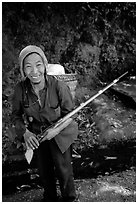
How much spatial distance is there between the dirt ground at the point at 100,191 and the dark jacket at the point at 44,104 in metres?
1.00

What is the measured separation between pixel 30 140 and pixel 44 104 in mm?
292

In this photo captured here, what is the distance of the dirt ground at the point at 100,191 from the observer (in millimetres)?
2961

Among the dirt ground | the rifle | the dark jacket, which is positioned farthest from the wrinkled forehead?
the dirt ground

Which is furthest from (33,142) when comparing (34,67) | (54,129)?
(34,67)

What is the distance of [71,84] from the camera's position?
251cm

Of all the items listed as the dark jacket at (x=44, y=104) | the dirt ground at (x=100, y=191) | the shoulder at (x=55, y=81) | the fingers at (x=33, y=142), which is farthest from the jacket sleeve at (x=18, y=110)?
the dirt ground at (x=100, y=191)

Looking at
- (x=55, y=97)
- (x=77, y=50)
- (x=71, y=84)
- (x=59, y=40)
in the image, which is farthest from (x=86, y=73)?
(x=55, y=97)

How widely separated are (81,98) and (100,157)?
4.12ft

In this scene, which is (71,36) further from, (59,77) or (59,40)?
(59,77)

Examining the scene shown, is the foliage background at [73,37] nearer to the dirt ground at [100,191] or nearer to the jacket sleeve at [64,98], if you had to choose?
the dirt ground at [100,191]

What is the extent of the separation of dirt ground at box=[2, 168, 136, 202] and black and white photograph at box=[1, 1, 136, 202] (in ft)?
0.04

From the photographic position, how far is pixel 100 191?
308 cm

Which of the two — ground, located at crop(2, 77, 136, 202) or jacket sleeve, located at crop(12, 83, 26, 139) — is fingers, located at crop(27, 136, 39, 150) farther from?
ground, located at crop(2, 77, 136, 202)

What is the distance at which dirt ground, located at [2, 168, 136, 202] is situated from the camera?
2961 mm
